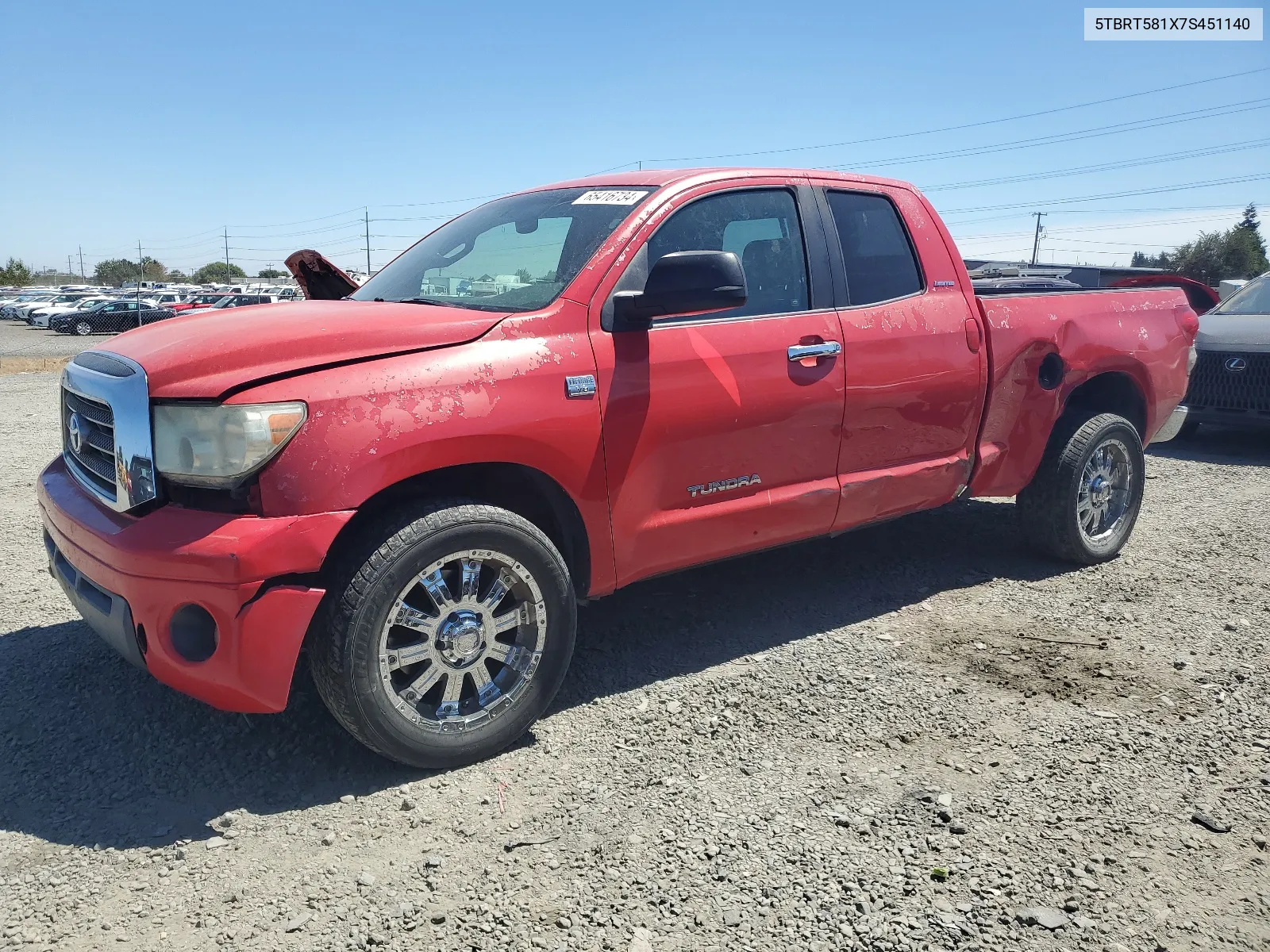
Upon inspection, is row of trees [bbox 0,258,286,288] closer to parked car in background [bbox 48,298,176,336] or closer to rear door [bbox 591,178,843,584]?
parked car in background [bbox 48,298,176,336]

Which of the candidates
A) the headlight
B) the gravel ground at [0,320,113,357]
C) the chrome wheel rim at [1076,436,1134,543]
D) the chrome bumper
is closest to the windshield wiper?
the headlight

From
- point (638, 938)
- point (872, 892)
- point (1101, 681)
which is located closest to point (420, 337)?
point (638, 938)

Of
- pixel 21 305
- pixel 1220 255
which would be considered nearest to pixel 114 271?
pixel 21 305

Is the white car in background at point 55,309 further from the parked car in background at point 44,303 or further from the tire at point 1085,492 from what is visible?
the tire at point 1085,492

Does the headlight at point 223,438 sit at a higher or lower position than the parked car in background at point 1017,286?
lower

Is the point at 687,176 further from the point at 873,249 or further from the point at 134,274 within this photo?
the point at 134,274

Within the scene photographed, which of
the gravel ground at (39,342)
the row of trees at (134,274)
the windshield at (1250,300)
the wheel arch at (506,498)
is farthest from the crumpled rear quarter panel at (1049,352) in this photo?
the row of trees at (134,274)

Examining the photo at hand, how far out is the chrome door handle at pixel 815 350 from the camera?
3797 mm

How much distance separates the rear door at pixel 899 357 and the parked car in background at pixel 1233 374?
5.51m

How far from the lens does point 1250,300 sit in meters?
10.0

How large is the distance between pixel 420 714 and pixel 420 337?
119 cm

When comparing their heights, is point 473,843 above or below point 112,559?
below

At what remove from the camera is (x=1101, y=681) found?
3.80 metres

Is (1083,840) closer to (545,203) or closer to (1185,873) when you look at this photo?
(1185,873)
